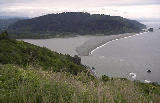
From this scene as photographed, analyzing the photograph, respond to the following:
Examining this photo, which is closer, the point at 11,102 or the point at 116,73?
the point at 11,102

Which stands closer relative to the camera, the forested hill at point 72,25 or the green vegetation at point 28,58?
the green vegetation at point 28,58

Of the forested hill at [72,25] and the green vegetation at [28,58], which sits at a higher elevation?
the forested hill at [72,25]

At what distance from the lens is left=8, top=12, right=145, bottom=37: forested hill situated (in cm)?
9548

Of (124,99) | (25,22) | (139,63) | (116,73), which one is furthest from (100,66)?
(25,22)

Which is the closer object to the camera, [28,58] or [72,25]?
[28,58]

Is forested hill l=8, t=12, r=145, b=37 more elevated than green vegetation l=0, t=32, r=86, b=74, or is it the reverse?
forested hill l=8, t=12, r=145, b=37

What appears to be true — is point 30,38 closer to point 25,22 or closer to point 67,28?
point 67,28

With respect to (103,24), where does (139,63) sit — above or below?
below

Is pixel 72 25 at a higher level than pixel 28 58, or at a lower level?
higher

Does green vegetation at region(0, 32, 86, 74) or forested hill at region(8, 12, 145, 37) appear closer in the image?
green vegetation at region(0, 32, 86, 74)

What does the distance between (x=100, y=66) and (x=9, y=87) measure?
29142mm

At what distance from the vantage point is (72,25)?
110m

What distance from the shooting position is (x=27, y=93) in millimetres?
3240

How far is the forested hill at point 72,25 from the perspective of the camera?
9548cm
